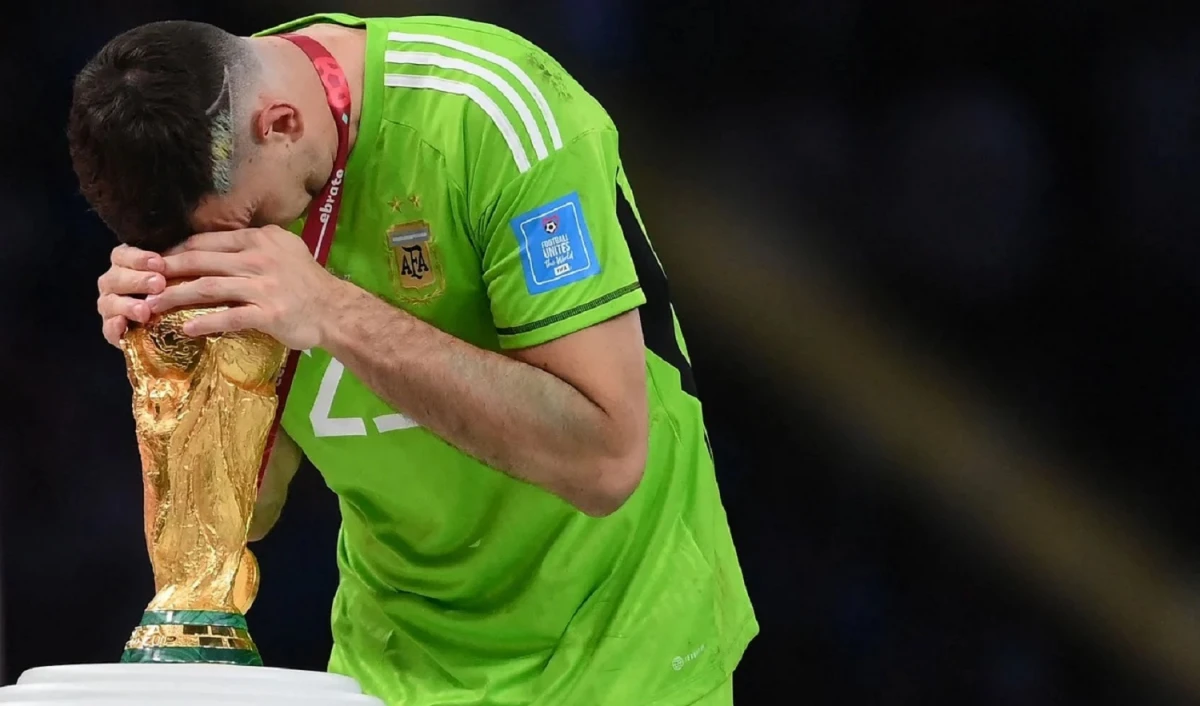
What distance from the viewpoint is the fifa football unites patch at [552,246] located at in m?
1.18

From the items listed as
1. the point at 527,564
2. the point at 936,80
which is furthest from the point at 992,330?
the point at 527,564

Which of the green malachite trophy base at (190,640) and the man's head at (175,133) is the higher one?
the man's head at (175,133)

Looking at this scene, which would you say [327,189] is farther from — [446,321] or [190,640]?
[190,640]

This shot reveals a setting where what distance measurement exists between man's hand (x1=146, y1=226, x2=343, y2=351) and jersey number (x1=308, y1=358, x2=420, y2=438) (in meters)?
0.23

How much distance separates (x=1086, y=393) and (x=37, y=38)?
1.50m

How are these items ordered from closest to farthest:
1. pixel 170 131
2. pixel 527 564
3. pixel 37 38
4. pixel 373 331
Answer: pixel 170 131, pixel 373 331, pixel 527 564, pixel 37 38

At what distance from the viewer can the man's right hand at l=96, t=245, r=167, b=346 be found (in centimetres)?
105

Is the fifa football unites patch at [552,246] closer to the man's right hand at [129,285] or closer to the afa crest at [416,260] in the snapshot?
the afa crest at [416,260]

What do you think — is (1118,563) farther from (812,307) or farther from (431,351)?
(431,351)

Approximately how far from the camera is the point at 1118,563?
6.38ft

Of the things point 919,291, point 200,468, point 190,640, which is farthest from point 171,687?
point 919,291

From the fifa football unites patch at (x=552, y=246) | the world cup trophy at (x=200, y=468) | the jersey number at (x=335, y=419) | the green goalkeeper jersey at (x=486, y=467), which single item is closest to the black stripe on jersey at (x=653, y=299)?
the green goalkeeper jersey at (x=486, y=467)

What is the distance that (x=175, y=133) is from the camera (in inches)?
41.0

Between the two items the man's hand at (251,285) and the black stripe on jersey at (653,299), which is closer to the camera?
the man's hand at (251,285)
